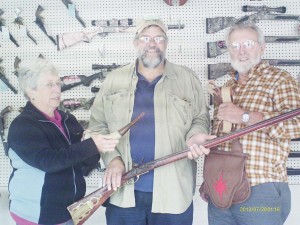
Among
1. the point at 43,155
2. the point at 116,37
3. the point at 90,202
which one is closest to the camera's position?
the point at 43,155

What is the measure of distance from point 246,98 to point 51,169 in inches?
46.3

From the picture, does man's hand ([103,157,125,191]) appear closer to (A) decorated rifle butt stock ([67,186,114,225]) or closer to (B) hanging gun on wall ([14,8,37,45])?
(A) decorated rifle butt stock ([67,186,114,225])

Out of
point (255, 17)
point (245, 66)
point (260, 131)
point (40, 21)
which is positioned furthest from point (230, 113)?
point (40, 21)

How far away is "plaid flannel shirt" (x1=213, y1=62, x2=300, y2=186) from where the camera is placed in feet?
7.04

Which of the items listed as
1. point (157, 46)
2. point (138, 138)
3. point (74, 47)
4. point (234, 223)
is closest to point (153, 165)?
point (138, 138)

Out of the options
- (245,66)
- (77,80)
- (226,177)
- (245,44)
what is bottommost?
(226,177)

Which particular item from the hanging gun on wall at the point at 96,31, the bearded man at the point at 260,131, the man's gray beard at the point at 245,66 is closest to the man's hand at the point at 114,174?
the bearded man at the point at 260,131

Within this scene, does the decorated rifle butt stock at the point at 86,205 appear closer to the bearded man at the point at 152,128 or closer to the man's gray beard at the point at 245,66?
the bearded man at the point at 152,128

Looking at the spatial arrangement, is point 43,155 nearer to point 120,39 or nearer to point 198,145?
point 198,145

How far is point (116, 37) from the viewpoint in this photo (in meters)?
3.45

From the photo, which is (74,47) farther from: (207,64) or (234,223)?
(234,223)

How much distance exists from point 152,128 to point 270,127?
69 cm

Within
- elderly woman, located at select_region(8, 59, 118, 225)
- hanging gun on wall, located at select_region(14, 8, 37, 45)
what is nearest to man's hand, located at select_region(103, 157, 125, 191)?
elderly woman, located at select_region(8, 59, 118, 225)

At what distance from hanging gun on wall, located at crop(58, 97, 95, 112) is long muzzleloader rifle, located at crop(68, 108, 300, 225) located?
4.10 feet
